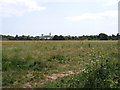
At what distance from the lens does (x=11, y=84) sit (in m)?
5.66

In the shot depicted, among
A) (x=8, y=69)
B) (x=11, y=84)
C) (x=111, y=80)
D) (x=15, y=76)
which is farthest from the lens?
(x=8, y=69)

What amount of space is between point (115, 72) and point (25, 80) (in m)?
2.77

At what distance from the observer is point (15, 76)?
633cm

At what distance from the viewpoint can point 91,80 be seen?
512 centimetres

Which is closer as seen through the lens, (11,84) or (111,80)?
(111,80)

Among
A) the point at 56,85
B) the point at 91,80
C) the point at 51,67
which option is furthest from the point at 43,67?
the point at 91,80

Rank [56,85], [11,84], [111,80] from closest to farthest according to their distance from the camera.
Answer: [111,80] < [56,85] < [11,84]

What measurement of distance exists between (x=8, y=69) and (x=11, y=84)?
172 cm

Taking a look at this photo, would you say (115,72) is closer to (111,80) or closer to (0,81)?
(111,80)

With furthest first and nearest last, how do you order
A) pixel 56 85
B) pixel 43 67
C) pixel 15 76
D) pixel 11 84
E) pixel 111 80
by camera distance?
pixel 43 67
pixel 15 76
pixel 11 84
pixel 56 85
pixel 111 80

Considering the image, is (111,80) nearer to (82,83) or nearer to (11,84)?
(82,83)

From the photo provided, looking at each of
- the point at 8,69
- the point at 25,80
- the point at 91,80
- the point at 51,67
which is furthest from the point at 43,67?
the point at 91,80

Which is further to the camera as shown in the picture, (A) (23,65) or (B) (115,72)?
(A) (23,65)

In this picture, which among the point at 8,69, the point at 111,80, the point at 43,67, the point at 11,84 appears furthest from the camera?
the point at 43,67
